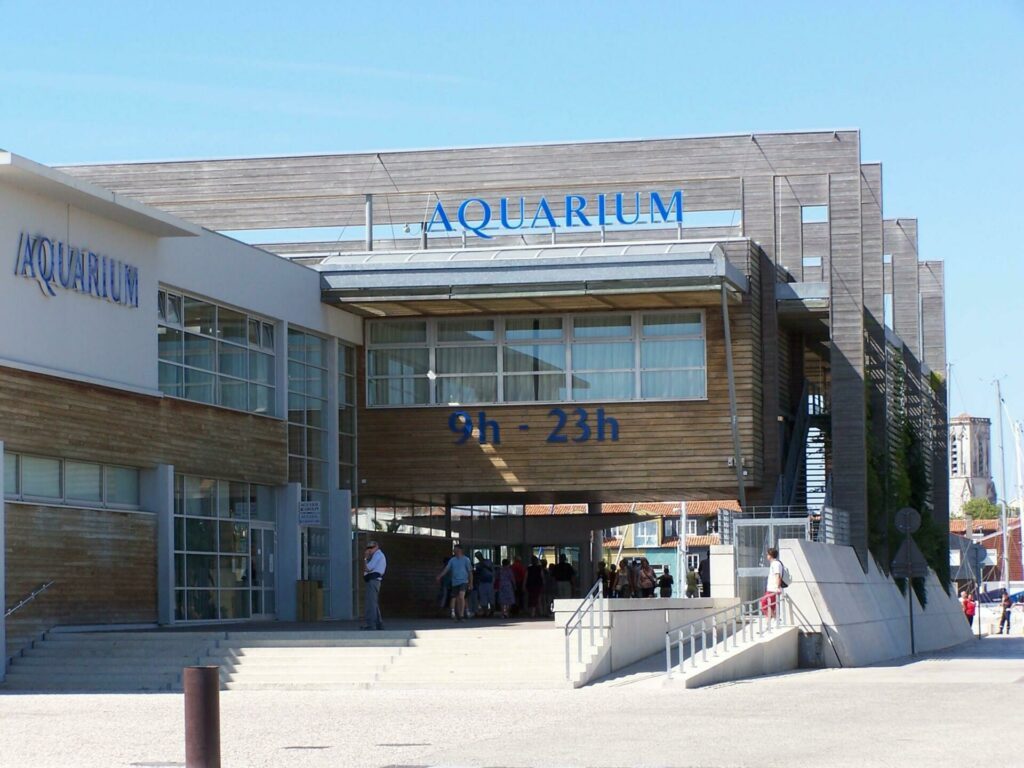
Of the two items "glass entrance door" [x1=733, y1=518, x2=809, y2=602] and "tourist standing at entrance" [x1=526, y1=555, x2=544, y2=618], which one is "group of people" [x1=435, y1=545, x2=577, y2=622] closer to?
"tourist standing at entrance" [x1=526, y1=555, x2=544, y2=618]

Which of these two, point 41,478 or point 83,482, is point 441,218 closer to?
point 83,482

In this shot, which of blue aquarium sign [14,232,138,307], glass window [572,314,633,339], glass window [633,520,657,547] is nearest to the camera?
blue aquarium sign [14,232,138,307]

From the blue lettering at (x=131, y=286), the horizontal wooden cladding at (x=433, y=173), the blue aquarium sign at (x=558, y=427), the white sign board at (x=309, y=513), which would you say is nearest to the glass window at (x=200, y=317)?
the blue lettering at (x=131, y=286)

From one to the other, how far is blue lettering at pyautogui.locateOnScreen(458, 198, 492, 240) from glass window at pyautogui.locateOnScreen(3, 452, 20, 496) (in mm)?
14148

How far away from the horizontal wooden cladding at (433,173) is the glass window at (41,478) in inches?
530

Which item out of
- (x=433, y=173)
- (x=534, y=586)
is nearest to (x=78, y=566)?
(x=534, y=586)

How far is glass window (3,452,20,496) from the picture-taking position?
79.9ft

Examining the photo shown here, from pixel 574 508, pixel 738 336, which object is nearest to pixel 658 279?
pixel 738 336

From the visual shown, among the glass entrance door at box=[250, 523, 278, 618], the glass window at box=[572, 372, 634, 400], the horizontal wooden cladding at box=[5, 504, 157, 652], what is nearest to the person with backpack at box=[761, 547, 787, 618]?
the glass window at box=[572, 372, 634, 400]

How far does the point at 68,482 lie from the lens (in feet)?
84.8

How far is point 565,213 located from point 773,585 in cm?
1160

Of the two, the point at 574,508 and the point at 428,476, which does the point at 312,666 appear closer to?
the point at 428,476

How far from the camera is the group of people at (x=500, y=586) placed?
98.5ft

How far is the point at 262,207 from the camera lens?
38.3 m
